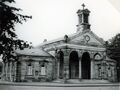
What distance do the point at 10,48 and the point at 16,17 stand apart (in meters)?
0.88

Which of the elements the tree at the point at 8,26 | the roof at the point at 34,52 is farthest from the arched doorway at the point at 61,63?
the tree at the point at 8,26

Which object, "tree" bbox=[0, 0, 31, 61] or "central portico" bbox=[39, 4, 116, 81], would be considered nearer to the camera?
"tree" bbox=[0, 0, 31, 61]

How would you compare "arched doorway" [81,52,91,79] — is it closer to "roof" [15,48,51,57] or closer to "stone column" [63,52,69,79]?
"stone column" [63,52,69,79]

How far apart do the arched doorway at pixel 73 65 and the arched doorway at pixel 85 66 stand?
53 centimetres

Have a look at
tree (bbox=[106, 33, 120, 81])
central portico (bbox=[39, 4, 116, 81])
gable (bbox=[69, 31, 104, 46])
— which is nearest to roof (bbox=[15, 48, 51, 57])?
central portico (bbox=[39, 4, 116, 81])

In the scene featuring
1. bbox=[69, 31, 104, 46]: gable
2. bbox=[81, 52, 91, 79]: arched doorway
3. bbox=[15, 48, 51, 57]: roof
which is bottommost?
bbox=[81, 52, 91, 79]: arched doorway

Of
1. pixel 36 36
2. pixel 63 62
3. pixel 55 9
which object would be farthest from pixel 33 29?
pixel 63 62

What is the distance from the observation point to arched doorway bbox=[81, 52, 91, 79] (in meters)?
16.0

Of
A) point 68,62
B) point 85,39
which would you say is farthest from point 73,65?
point 85,39

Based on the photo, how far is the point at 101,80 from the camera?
15.1m

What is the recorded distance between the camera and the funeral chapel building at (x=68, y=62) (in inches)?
549

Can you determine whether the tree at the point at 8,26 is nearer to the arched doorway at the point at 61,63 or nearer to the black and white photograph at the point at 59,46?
the black and white photograph at the point at 59,46

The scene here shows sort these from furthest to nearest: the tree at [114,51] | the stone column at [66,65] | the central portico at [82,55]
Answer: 1. the tree at [114,51]
2. the central portico at [82,55]
3. the stone column at [66,65]

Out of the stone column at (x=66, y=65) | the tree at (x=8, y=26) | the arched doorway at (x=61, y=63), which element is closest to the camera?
the tree at (x=8, y=26)
